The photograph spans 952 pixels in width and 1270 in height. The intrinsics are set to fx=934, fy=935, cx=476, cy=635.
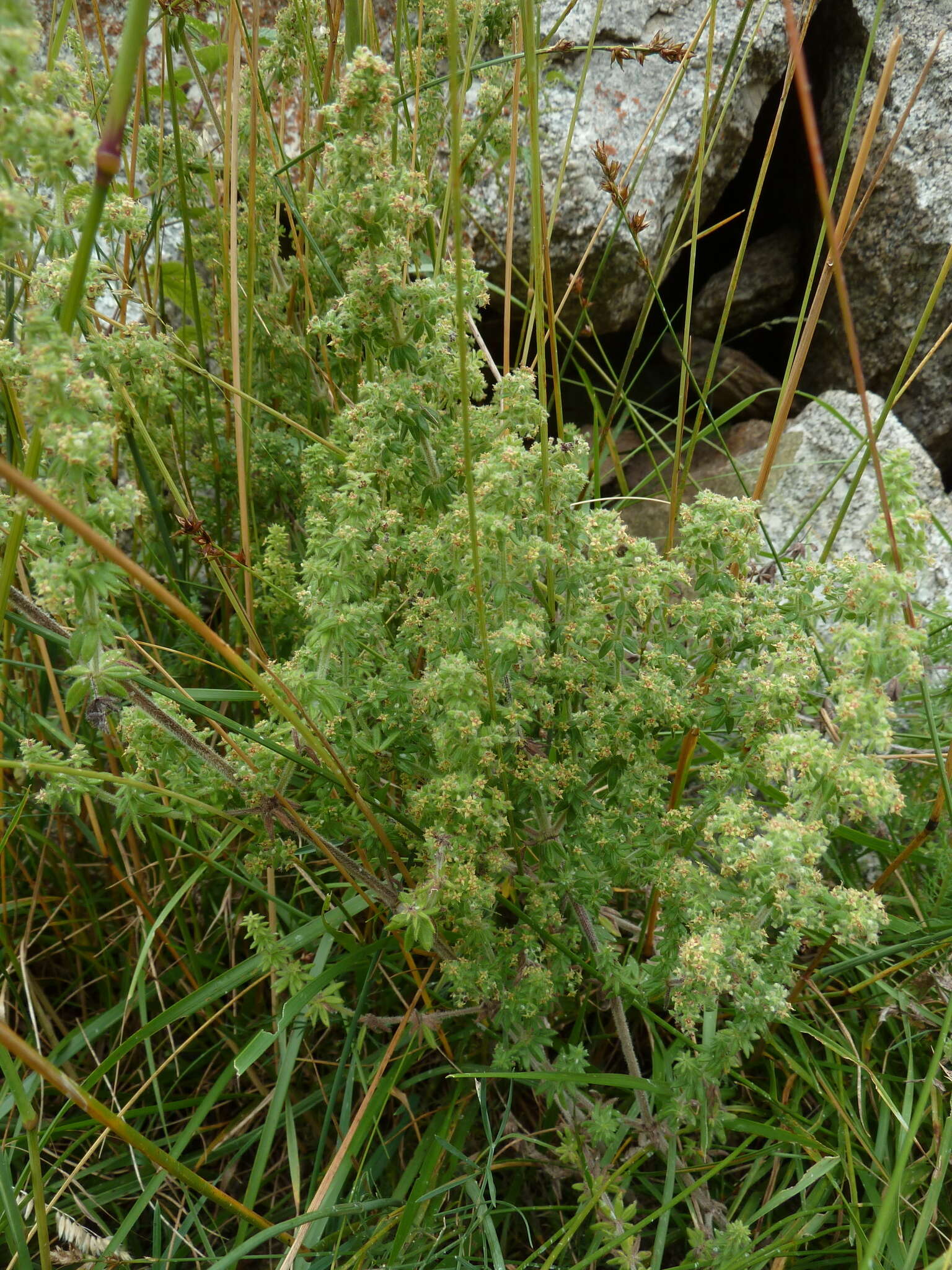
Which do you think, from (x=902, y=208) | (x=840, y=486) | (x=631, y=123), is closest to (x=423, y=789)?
(x=840, y=486)

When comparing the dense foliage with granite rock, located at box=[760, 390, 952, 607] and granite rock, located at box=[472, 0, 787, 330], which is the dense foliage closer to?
granite rock, located at box=[760, 390, 952, 607]

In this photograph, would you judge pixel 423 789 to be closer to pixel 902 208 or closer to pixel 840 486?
pixel 840 486

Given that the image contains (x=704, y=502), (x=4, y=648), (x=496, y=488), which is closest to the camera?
(x=496, y=488)

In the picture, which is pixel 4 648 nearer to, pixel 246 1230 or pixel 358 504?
pixel 358 504

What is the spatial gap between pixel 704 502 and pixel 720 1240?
4.13 feet

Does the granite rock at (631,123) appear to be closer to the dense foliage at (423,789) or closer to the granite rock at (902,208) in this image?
the granite rock at (902,208)

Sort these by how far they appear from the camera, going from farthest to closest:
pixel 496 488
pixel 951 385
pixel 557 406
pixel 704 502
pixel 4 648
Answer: pixel 951 385 < pixel 4 648 < pixel 557 406 < pixel 704 502 < pixel 496 488

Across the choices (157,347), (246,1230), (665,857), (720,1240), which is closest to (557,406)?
(157,347)

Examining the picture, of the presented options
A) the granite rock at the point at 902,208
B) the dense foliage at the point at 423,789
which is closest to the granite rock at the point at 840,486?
the granite rock at the point at 902,208

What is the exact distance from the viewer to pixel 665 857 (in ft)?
5.33

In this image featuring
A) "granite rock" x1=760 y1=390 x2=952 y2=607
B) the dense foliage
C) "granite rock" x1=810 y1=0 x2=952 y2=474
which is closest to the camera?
the dense foliage

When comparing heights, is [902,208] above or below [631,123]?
below

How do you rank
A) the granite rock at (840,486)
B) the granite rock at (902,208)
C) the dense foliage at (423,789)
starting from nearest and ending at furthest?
the dense foliage at (423,789), the granite rock at (840,486), the granite rock at (902,208)

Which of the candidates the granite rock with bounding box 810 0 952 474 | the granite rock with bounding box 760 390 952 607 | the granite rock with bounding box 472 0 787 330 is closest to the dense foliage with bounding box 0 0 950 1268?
the granite rock with bounding box 760 390 952 607
